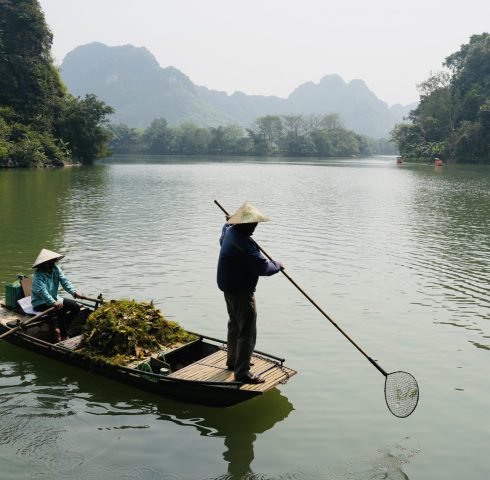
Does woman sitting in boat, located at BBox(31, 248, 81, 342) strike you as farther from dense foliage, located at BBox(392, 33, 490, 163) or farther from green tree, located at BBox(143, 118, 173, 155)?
green tree, located at BBox(143, 118, 173, 155)

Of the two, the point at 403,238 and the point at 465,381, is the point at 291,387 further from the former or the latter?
the point at 403,238

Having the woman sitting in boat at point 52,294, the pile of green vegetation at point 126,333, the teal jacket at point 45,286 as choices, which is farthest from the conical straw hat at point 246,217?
the teal jacket at point 45,286

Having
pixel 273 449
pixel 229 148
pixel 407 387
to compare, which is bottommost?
pixel 273 449

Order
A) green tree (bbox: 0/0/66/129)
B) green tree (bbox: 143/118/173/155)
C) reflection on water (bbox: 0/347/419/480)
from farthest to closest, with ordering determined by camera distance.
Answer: green tree (bbox: 143/118/173/155)
green tree (bbox: 0/0/66/129)
reflection on water (bbox: 0/347/419/480)

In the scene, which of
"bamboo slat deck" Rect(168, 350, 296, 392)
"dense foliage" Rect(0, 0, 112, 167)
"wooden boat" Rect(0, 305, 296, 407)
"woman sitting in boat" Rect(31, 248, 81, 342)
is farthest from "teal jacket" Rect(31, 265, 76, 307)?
"dense foliage" Rect(0, 0, 112, 167)

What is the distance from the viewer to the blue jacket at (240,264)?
820cm

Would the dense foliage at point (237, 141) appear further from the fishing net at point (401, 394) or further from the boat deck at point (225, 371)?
the fishing net at point (401, 394)

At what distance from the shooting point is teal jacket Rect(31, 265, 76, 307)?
34.8ft

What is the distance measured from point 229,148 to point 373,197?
13774cm

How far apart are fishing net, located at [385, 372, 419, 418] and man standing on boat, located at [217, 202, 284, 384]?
2.16 meters

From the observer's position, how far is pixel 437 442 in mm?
8055

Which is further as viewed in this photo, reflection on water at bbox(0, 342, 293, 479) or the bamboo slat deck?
the bamboo slat deck

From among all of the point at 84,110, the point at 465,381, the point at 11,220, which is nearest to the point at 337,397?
the point at 465,381

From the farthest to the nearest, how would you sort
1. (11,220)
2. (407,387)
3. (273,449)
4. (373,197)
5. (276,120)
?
1. (276,120)
2. (373,197)
3. (11,220)
4. (407,387)
5. (273,449)
